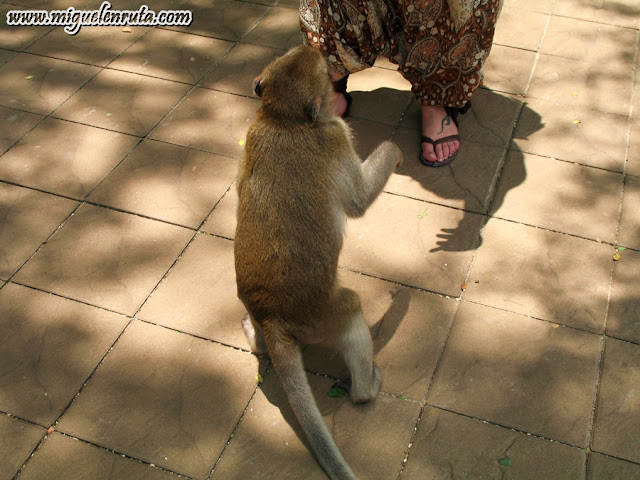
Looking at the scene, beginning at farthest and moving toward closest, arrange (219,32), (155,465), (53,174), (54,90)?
(219,32)
(54,90)
(53,174)
(155,465)

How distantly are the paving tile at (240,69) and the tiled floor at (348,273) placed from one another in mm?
21

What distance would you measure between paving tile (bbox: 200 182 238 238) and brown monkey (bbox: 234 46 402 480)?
3.54 ft

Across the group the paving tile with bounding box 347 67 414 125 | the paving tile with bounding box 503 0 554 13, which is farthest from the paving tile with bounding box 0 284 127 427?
the paving tile with bounding box 503 0 554 13

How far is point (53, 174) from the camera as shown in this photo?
15.1 feet

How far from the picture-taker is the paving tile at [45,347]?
133 inches

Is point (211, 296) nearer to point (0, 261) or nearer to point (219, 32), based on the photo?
point (0, 261)

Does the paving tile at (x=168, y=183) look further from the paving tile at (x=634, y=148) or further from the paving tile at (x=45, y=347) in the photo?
the paving tile at (x=634, y=148)

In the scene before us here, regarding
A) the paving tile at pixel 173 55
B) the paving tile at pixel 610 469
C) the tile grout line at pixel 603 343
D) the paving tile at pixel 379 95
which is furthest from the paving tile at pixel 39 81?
the paving tile at pixel 610 469

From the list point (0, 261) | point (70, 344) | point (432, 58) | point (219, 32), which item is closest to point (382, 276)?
point (432, 58)

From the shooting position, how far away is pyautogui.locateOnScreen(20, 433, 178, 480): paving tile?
309cm

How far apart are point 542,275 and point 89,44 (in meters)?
4.38

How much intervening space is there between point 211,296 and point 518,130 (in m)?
2.56

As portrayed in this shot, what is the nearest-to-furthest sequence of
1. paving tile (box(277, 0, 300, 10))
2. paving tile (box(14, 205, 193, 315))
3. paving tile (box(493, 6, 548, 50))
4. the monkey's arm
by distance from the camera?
the monkey's arm → paving tile (box(14, 205, 193, 315)) → paving tile (box(493, 6, 548, 50)) → paving tile (box(277, 0, 300, 10))

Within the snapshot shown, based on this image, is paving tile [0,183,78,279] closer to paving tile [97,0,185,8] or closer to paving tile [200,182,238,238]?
paving tile [200,182,238,238]
